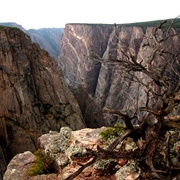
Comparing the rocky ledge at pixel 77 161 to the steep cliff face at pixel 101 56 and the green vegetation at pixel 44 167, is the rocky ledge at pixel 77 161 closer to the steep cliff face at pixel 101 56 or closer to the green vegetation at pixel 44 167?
the green vegetation at pixel 44 167

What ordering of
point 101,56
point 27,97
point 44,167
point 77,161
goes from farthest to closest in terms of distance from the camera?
point 101,56
point 27,97
point 44,167
point 77,161

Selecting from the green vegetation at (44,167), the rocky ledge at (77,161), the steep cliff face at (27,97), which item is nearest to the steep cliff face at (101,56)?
the steep cliff face at (27,97)

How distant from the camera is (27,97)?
6512cm

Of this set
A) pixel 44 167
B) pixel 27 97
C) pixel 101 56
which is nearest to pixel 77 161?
pixel 44 167

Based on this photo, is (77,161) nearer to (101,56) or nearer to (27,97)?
(27,97)

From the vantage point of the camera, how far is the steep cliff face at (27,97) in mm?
60500

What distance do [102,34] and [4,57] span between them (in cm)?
9050

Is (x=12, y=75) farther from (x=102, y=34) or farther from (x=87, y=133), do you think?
(x=102, y=34)

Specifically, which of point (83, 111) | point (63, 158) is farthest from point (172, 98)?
point (83, 111)

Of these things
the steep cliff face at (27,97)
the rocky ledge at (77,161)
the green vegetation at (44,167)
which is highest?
the rocky ledge at (77,161)

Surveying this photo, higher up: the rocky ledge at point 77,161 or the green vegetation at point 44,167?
the rocky ledge at point 77,161

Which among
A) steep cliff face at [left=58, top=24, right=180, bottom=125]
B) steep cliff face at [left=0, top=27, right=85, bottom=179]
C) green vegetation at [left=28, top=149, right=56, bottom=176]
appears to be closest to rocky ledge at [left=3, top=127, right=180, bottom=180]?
green vegetation at [left=28, top=149, right=56, bottom=176]

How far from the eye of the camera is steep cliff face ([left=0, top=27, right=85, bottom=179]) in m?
60.5

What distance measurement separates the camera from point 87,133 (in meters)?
12.5
